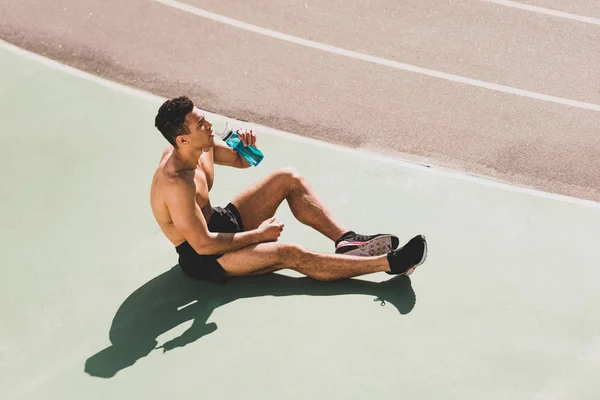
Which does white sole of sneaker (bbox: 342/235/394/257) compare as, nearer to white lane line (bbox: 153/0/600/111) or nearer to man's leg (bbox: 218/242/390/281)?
man's leg (bbox: 218/242/390/281)

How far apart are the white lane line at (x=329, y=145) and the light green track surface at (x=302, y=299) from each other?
0.21ft

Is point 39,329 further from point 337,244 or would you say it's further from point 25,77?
point 25,77

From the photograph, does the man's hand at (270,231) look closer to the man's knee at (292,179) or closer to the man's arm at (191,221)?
the man's arm at (191,221)

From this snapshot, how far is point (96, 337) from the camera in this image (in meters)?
6.61

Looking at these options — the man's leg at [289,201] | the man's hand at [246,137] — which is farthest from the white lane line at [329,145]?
the man's hand at [246,137]

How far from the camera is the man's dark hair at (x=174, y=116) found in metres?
6.33

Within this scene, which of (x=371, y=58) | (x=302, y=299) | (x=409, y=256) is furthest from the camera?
(x=371, y=58)

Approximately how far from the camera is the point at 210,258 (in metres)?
6.70

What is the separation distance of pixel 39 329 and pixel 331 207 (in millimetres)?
2645

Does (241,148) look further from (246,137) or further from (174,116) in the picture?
(174,116)

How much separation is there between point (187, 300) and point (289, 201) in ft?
3.66

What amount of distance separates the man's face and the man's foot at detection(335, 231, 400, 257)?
51.3 inches

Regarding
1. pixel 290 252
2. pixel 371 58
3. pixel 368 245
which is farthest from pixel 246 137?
pixel 371 58

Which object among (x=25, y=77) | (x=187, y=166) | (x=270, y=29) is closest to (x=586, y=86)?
(x=270, y=29)
